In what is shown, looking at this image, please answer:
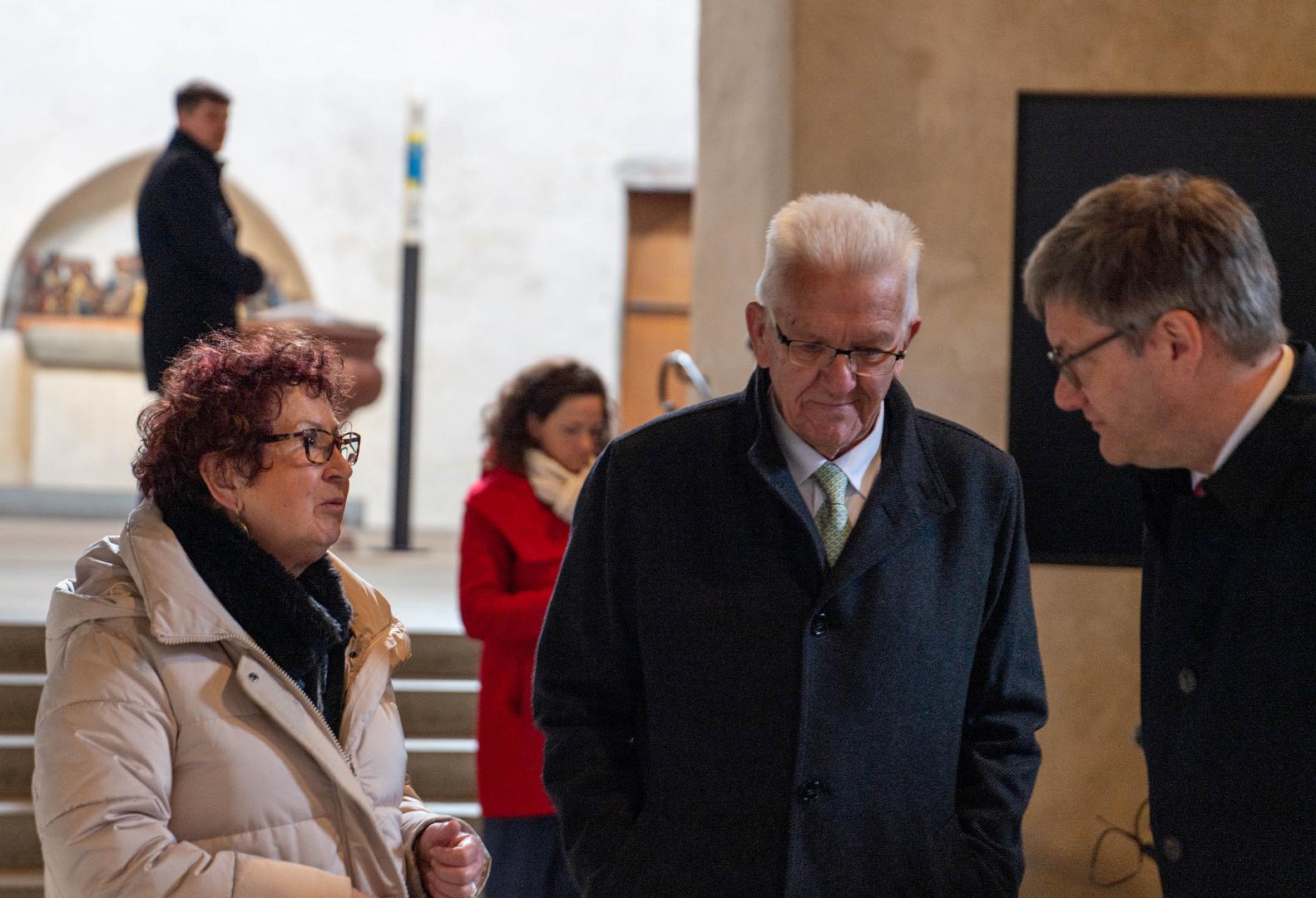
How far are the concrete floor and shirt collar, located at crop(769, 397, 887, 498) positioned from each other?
3008 mm

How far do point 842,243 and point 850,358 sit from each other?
0.15 meters

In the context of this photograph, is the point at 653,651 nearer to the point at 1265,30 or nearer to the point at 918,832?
the point at 918,832

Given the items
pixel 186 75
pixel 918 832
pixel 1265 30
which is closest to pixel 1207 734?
pixel 918 832

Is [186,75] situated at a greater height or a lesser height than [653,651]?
greater

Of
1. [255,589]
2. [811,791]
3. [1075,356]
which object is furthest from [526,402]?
[1075,356]

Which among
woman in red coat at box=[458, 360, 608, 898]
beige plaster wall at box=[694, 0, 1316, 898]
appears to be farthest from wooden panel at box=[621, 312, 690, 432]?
woman in red coat at box=[458, 360, 608, 898]

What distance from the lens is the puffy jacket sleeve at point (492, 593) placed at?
338 cm

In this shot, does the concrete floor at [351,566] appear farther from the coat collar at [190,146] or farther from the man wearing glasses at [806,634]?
the man wearing glasses at [806,634]

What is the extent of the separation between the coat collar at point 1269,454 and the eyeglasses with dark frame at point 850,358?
444 mm

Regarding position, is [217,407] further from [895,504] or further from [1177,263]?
[1177,263]

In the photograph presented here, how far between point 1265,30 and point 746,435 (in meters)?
2.56

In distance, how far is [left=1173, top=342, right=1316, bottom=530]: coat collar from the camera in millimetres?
1630

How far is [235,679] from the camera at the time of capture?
6.30 feet

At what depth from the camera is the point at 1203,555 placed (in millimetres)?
1735
